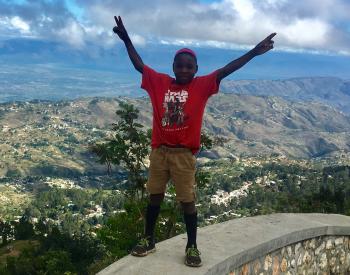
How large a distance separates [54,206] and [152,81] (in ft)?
490

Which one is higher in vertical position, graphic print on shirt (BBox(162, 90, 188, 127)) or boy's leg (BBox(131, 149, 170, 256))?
graphic print on shirt (BBox(162, 90, 188, 127))

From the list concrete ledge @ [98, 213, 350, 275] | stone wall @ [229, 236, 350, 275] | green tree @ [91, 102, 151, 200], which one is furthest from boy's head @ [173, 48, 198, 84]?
green tree @ [91, 102, 151, 200]

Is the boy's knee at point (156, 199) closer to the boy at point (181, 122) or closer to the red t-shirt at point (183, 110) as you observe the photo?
the boy at point (181, 122)

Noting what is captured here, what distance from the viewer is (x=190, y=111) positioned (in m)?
6.04

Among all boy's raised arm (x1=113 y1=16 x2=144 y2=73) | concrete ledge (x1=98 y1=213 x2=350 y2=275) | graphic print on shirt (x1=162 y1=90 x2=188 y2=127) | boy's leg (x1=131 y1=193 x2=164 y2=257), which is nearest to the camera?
concrete ledge (x1=98 y1=213 x2=350 y2=275)

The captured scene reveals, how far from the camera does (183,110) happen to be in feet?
19.8

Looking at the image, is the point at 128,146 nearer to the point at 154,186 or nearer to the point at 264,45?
the point at 154,186

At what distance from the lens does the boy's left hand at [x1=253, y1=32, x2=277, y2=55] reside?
6195 millimetres

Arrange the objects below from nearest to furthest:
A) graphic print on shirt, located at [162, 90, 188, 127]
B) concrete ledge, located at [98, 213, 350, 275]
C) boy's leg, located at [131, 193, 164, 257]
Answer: concrete ledge, located at [98, 213, 350, 275] → graphic print on shirt, located at [162, 90, 188, 127] → boy's leg, located at [131, 193, 164, 257]

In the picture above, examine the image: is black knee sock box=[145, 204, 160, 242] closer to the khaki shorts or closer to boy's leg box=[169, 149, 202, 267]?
the khaki shorts

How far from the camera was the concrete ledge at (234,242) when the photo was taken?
19.2 feet

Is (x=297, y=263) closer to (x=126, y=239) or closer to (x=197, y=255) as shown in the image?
(x=197, y=255)

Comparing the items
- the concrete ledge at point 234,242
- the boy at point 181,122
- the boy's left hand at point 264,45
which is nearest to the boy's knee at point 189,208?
the boy at point 181,122

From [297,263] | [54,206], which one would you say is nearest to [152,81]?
[297,263]
